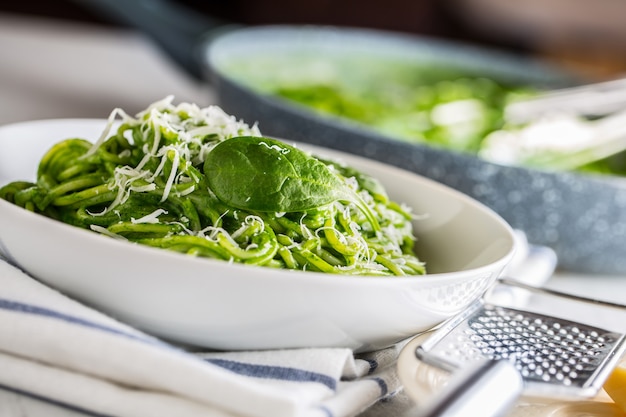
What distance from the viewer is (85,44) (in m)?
2.86

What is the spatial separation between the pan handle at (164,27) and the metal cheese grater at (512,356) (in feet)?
4.44

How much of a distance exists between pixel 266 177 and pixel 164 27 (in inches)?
55.0

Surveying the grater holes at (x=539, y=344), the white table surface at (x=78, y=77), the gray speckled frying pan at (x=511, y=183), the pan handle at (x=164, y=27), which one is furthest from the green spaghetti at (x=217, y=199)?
the pan handle at (x=164, y=27)

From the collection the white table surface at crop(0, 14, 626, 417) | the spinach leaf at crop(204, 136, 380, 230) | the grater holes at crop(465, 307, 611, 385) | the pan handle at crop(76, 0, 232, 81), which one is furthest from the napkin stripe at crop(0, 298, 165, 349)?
the pan handle at crop(76, 0, 232, 81)

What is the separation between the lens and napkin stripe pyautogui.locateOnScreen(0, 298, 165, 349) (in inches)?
24.7

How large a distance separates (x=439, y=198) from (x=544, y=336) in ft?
0.93

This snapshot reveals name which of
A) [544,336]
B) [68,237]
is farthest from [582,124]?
[68,237]

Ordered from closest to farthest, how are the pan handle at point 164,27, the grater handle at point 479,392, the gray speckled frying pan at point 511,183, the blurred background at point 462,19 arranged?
the grater handle at point 479,392
the gray speckled frying pan at point 511,183
the pan handle at point 164,27
the blurred background at point 462,19

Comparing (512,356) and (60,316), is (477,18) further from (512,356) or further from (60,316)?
(60,316)

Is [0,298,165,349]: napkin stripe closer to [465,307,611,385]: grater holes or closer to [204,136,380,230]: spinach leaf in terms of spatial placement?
[204,136,380,230]: spinach leaf

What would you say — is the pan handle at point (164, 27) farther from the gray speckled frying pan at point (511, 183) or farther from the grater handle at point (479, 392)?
the grater handle at point (479, 392)

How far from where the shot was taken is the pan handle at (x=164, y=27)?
1.99 meters

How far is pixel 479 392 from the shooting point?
0.55m

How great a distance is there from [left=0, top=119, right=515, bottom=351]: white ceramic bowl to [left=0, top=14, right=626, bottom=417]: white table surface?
A: 0.98m
